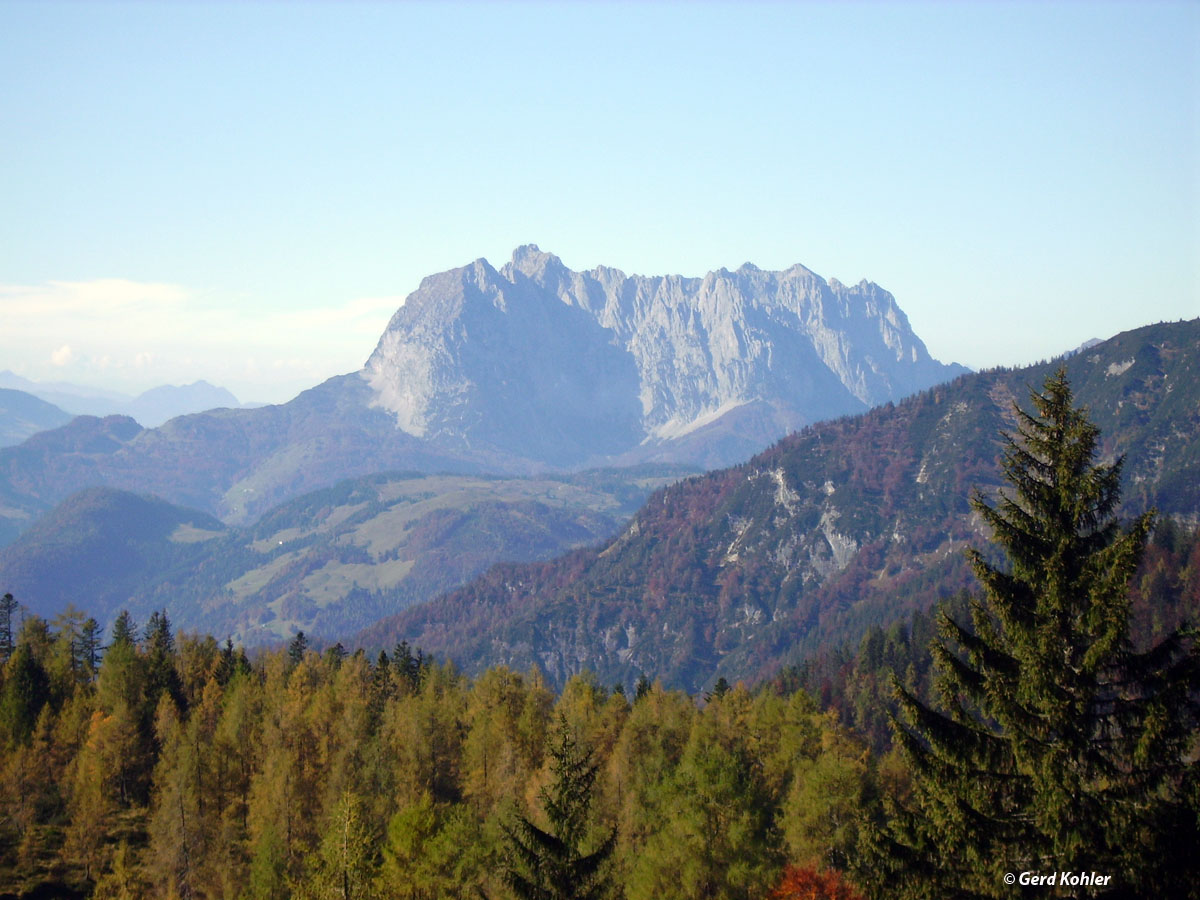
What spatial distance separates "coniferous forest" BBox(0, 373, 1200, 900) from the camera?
58.5ft

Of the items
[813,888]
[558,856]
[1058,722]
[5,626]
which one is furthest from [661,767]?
[5,626]

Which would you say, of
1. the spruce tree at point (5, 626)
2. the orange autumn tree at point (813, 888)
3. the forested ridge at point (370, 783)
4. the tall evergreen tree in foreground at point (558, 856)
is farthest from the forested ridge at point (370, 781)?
the spruce tree at point (5, 626)

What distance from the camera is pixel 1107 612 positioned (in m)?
17.7

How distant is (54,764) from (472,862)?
162ft

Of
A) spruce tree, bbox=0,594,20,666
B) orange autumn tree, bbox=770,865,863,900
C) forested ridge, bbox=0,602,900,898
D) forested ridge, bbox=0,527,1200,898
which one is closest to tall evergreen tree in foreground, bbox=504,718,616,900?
forested ridge, bbox=0,527,1200,898

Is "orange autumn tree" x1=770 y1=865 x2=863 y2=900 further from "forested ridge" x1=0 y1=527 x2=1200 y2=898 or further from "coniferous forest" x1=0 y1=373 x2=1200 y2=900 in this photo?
"forested ridge" x1=0 y1=527 x2=1200 y2=898

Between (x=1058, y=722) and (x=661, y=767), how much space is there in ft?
146

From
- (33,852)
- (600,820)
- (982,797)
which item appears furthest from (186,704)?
(982,797)

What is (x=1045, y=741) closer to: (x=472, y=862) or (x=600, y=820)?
(x=472, y=862)

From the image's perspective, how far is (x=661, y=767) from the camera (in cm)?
5934

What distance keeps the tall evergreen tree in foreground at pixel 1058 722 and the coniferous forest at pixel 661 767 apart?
6cm

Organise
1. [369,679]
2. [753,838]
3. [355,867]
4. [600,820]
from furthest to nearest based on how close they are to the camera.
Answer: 1. [369,679]
2. [600,820]
3. [753,838]
4. [355,867]

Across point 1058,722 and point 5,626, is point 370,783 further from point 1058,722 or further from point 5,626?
point 5,626

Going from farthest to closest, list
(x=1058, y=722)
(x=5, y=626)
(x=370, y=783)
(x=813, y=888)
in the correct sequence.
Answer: (x=5, y=626), (x=370, y=783), (x=813, y=888), (x=1058, y=722)
